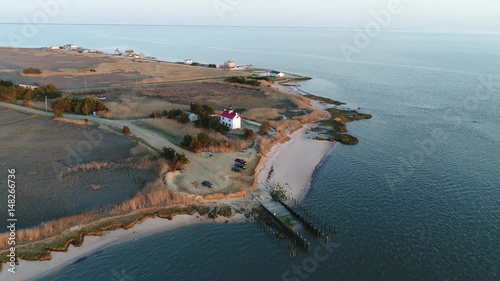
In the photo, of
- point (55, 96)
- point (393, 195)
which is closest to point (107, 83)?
point (55, 96)

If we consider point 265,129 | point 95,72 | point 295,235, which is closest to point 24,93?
point 95,72

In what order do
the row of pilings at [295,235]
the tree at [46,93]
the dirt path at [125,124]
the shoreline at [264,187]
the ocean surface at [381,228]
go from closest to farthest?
1. the shoreline at [264,187]
2. the ocean surface at [381,228]
3. the row of pilings at [295,235]
4. the dirt path at [125,124]
5. the tree at [46,93]

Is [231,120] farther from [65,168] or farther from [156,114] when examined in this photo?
[65,168]

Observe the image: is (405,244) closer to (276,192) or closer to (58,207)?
(276,192)

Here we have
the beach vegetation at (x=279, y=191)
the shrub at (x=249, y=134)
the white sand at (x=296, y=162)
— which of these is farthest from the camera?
the shrub at (x=249, y=134)

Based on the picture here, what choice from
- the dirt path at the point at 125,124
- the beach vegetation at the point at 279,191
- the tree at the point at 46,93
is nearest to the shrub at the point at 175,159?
A: the dirt path at the point at 125,124

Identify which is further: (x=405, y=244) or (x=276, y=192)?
(x=276, y=192)

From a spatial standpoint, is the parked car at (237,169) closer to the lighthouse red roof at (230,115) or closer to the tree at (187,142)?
the tree at (187,142)
